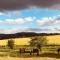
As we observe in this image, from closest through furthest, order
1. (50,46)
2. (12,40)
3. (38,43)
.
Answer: (38,43) < (50,46) < (12,40)

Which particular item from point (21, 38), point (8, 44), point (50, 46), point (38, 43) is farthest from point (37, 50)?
point (21, 38)

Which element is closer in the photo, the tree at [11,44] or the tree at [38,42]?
the tree at [38,42]

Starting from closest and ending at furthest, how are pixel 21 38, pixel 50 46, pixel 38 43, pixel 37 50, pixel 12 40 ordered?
pixel 37 50 < pixel 38 43 < pixel 50 46 < pixel 12 40 < pixel 21 38

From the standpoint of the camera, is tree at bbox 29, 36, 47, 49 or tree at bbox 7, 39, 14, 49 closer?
tree at bbox 29, 36, 47, 49

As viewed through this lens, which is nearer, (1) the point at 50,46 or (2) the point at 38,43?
(2) the point at 38,43

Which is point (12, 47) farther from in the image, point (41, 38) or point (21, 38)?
point (21, 38)

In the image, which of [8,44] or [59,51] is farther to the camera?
[8,44]

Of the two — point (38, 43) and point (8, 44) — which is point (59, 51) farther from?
point (8, 44)

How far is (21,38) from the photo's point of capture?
97312 mm

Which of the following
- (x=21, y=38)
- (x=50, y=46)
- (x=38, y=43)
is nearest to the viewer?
(x=38, y=43)

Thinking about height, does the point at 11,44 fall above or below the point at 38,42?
below

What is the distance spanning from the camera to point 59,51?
199 ft

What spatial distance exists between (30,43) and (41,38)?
3215mm

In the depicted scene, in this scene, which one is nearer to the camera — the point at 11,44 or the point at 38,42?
the point at 38,42
